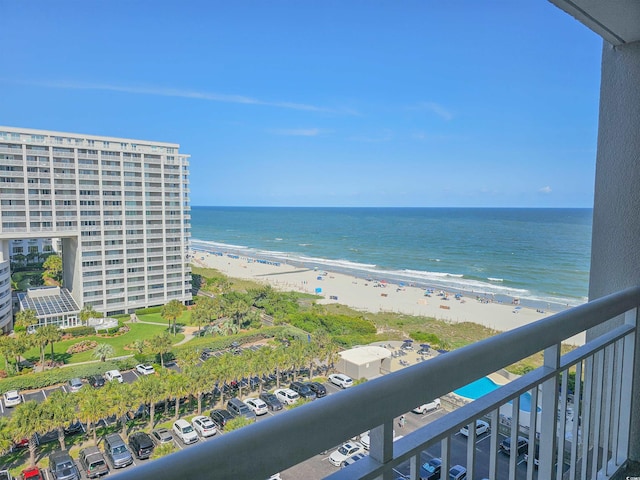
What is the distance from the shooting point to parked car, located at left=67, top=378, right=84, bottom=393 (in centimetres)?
201

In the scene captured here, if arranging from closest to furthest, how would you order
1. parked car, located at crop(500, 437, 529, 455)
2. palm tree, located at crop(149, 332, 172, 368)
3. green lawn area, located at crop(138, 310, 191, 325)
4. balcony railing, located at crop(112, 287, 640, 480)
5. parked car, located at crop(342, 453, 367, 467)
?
1. balcony railing, located at crop(112, 287, 640, 480)
2. parked car, located at crop(342, 453, 367, 467)
3. parked car, located at crop(500, 437, 529, 455)
4. palm tree, located at crop(149, 332, 172, 368)
5. green lawn area, located at crop(138, 310, 191, 325)

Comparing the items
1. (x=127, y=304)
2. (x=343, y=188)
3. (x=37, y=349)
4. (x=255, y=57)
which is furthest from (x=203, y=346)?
(x=343, y=188)

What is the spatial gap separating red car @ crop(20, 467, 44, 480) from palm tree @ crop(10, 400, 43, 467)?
0.03 m

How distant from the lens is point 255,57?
3.24 m

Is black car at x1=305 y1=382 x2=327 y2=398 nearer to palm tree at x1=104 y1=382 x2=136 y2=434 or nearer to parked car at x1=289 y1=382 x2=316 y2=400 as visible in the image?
parked car at x1=289 y1=382 x2=316 y2=400

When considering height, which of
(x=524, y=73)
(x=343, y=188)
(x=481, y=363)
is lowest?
(x=481, y=363)

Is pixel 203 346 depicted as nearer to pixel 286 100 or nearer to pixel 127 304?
pixel 127 304

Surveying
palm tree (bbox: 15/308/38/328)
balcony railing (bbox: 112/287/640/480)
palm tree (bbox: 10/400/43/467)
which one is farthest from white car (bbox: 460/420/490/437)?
palm tree (bbox: 15/308/38/328)

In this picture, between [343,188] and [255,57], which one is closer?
[255,57]

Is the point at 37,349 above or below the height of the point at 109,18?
below

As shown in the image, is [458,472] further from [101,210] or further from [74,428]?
[101,210]

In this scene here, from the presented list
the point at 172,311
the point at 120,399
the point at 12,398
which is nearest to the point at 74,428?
the point at 120,399

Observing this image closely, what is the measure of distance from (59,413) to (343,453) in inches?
62.0

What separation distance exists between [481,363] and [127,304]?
8.18ft
